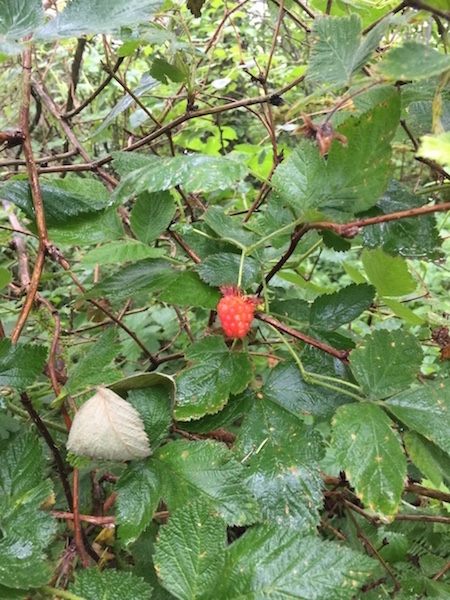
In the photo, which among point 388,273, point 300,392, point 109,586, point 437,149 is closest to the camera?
point 437,149

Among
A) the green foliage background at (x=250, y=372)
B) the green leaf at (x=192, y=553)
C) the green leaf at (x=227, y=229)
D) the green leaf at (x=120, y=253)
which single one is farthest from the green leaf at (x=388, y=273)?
the green leaf at (x=192, y=553)

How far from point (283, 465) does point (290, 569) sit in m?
0.09

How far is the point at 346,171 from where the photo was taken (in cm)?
43

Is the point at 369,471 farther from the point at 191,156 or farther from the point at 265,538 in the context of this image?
the point at 191,156

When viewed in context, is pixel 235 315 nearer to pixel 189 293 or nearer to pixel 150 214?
pixel 189 293

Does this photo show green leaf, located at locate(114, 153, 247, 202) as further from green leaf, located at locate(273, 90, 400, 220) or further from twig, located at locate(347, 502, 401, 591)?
twig, located at locate(347, 502, 401, 591)

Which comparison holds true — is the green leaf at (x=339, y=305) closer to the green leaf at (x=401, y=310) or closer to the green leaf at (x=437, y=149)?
the green leaf at (x=401, y=310)

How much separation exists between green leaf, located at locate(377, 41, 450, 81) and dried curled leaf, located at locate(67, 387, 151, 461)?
1.08 feet

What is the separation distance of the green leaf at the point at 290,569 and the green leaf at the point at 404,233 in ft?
0.99

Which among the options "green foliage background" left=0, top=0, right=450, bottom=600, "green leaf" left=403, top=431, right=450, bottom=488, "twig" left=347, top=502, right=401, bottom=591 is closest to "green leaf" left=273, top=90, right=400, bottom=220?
"green foliage background" left=0, top=0, right=450, bottom=600

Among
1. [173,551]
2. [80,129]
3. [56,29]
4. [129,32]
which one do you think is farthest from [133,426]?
[80,129]

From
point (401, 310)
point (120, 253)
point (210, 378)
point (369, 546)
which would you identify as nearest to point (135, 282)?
point (120, 253)

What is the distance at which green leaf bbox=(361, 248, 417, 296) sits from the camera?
591mm

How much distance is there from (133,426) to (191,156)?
25 cm
